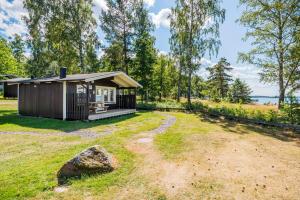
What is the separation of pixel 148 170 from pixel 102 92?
43.2 feet

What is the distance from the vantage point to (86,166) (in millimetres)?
5445

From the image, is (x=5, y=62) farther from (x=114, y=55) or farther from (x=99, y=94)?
(x=99, y=94)

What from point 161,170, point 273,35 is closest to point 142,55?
point 273,35

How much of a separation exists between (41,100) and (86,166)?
11.4m

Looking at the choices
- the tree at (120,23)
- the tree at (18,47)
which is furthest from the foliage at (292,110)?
the tree at (18,47)

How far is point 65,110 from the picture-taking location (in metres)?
14.1

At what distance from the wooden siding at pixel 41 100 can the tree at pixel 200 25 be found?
459 inches

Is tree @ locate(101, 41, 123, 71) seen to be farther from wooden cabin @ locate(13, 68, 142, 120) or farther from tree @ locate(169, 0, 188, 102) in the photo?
wooden cabin @ locate(13, 68, 142, 120)

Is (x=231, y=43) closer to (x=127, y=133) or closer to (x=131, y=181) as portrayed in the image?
(x=127, y=133)

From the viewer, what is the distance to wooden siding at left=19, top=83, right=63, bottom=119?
46.9ft

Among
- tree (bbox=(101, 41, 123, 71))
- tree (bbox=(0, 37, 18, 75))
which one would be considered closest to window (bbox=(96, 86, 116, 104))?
tree (bbox=(101, 41, 123, 71))

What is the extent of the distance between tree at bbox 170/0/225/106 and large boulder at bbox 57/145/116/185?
15.9m

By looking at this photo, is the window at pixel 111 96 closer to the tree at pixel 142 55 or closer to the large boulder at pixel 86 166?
the tree at pixel 142 55

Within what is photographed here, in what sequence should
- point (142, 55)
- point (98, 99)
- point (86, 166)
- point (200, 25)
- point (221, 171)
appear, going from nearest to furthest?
point (86, 166) → point (221, 171) → point (98, 99) → point (200, 25) → point (142, 55)
